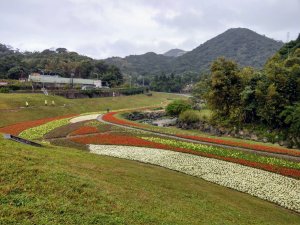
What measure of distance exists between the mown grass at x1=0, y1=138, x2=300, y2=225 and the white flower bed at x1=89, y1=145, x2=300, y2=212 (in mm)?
1409

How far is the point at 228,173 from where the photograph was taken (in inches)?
1040

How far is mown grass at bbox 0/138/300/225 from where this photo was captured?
510 inches

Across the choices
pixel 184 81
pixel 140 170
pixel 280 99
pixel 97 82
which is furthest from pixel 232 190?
pixel 184 81

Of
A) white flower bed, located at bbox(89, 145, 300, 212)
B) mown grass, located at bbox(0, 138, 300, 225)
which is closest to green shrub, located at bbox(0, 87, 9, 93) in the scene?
white flower bed, located at bbox(89, 145, 300, 212)

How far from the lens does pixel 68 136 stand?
43.0 metres

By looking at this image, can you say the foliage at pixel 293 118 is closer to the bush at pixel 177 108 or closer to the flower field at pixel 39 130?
the bush at pixel 177 108

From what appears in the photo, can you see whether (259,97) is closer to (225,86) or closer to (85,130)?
(225,86)

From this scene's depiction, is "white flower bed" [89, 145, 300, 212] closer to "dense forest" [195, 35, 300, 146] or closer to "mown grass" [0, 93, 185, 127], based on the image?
"dense forest" [195, 35, 300, 146]

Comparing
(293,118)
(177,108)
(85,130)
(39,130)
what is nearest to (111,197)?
Answer: (85,130)

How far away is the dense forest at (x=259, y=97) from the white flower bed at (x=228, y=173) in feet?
80.5

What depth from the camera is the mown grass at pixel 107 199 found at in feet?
42.5

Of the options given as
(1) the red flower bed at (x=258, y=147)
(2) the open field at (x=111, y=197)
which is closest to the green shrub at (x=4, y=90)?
(1) the red flower bed at (x=258, y=147)

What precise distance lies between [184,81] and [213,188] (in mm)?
169295

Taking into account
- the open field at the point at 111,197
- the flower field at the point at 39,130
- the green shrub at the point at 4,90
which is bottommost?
the flower field at the point at 39,130
